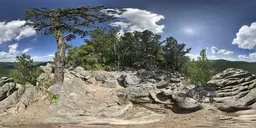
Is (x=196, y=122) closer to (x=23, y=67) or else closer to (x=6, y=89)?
(x=6, y=89)

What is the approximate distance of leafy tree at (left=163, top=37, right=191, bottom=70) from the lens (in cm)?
11288

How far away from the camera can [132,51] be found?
105188mm

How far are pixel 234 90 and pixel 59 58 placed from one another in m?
21.8

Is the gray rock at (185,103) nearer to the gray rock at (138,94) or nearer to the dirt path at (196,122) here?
the dirt path at (196,122)

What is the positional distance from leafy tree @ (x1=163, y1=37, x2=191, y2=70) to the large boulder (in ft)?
236

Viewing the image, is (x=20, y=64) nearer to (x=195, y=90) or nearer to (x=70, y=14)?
(x=70, y=14)

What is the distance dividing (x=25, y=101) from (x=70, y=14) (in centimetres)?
1342

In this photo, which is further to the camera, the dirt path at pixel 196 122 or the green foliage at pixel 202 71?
the green foliage at pixel 202 71

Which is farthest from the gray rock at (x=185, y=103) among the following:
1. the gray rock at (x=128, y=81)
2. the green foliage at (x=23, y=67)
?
the green foliage at (x=23, y=67)

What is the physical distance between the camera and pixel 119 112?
116 feet

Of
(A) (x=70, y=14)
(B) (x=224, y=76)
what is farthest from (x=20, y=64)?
(B) (x=224, y=76)

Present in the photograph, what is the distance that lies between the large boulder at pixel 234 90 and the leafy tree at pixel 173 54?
236 feet

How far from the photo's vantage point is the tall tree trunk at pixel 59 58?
43.7m

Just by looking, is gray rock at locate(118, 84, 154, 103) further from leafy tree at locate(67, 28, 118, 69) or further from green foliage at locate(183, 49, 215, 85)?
leafy tree at locate(67, 28, 118, 69)
